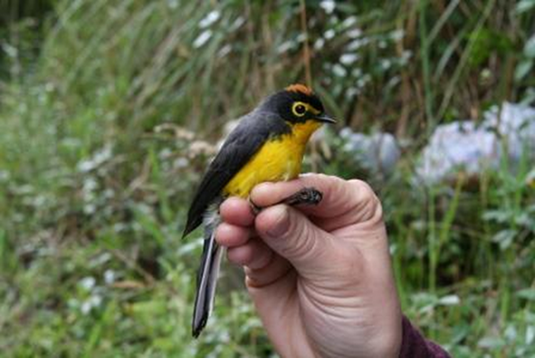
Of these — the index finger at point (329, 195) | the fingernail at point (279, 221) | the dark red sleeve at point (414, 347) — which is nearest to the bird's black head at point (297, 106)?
the index finger at point (329, 195)

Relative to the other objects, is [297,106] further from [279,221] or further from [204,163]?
[204,163]

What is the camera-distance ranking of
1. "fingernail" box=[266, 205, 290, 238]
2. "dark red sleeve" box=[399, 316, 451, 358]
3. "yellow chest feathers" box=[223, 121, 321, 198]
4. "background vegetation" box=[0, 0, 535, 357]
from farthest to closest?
"background vegetation" box=[0, 0, 535, 357] → "dark red sleeve" box=[399, 316, 451, 358] → "yellow chest feathers" box=[223, 121, 321, 198] → "fingernail" box=[266, 205, 290, 238]

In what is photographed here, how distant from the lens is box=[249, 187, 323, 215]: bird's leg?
1.86m

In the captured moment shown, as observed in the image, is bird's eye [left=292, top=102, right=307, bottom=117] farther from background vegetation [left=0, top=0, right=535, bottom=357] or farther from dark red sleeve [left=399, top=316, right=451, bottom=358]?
background vegetation [left=0, top=0, right=535, bottom=357]

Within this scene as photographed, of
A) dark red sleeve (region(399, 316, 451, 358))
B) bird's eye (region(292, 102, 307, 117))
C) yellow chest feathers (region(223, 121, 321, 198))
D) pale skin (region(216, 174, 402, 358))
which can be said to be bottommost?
dark red sleeve (region(399, 316, 451, 358))

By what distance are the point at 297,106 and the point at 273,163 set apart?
158 mm

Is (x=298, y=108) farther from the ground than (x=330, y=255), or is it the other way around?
(x=298, y=108)

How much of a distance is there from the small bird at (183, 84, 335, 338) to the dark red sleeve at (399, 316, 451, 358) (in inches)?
17.0

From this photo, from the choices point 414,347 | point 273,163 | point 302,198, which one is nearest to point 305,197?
point 302,198

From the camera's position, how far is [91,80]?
5.92 meters

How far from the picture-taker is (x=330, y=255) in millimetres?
1898

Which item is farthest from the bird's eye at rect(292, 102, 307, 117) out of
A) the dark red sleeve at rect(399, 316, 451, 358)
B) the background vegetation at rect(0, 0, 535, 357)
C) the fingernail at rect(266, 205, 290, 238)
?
the background vegetation at rect(0, 0, 535, 357)

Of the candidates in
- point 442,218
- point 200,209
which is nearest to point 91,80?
point 442,218

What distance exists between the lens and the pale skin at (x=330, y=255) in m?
1.85
